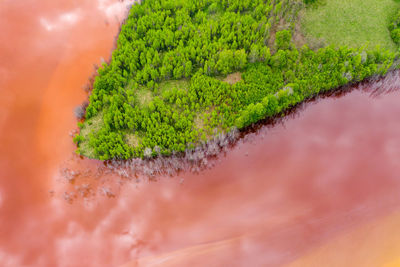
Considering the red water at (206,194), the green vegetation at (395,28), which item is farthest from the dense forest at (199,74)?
the red water at (206,194)

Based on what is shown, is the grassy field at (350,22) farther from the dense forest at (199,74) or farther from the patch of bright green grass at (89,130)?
the patch of bright green grass at (89,130)

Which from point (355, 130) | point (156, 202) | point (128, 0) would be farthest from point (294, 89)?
point (128, 0)

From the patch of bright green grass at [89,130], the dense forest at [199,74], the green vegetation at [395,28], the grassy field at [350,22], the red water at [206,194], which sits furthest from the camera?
the grassy field at [350,22]

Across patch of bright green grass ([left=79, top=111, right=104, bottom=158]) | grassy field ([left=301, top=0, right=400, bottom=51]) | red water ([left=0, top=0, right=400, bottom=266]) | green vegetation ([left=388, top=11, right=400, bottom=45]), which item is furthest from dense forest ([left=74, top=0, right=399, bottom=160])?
red water ([left=0, top=0, right=400, bottom=266])

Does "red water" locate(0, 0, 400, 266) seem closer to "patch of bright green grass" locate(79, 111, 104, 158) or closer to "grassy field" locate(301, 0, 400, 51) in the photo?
"patch of bright green grass" locate(79, 111, 104, 158)

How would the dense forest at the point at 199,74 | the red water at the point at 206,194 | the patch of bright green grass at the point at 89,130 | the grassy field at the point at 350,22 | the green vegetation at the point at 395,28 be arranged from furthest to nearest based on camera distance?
the grassy field at the point at 350,22, the green vegetation at the point at 395,28, the dense forest at the point at 199,74, the patch of bright green grass at the point at 89,130, the red water at the point at 206,194

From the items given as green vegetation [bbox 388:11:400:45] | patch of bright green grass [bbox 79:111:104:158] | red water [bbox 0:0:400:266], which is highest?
green vegetation [bbox 388:11:400:45]

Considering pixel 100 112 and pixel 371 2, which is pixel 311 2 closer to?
pixel 371 2
